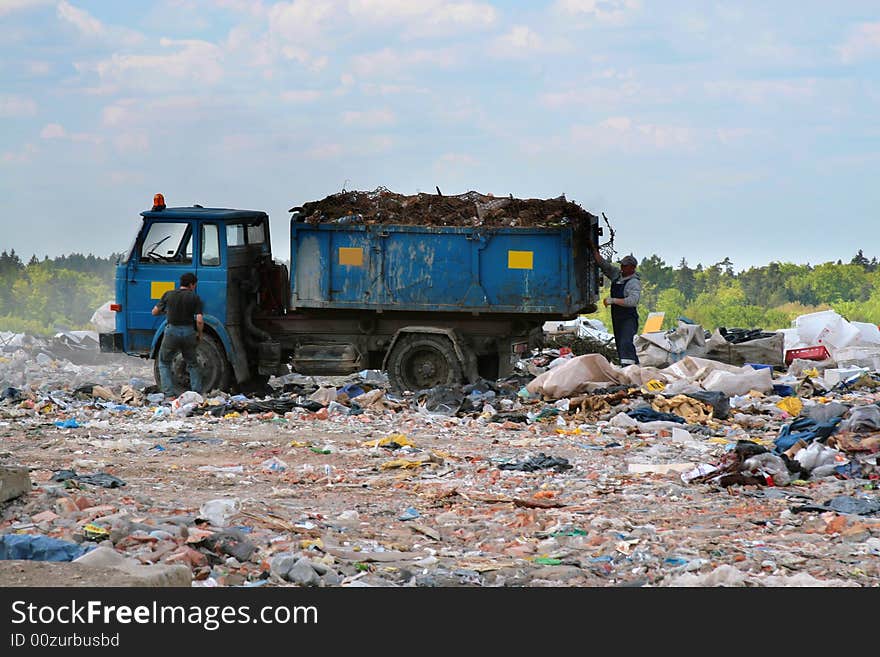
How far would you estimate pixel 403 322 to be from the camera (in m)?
15.6

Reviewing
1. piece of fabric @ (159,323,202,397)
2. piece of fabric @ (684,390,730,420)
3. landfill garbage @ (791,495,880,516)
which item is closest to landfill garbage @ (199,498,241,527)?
landfill garbage @ (791,495,880,516)

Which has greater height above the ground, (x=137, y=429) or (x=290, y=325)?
(x=290, y=325)

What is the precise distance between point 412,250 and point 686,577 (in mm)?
9459

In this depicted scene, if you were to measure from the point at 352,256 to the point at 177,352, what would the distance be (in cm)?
260

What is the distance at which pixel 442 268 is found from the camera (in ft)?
49.5

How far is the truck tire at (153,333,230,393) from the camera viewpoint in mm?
15375

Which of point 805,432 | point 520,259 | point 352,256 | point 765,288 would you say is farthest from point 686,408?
point 765,288

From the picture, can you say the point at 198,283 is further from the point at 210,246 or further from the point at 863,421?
the point at 863,421

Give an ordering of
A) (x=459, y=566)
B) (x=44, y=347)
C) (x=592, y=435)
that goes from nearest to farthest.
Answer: (x=459, y=566) < (x=592, y=435) < (x=44, y=347)

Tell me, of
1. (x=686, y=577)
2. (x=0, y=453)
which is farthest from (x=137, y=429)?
(x=686, y=577)

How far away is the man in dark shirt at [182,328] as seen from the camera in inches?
577

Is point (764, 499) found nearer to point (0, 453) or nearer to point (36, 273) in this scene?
point (0, 453)

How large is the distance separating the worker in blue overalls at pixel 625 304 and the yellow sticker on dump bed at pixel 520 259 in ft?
5.14

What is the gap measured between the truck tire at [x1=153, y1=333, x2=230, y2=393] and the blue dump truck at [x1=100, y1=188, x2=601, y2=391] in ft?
0.06
